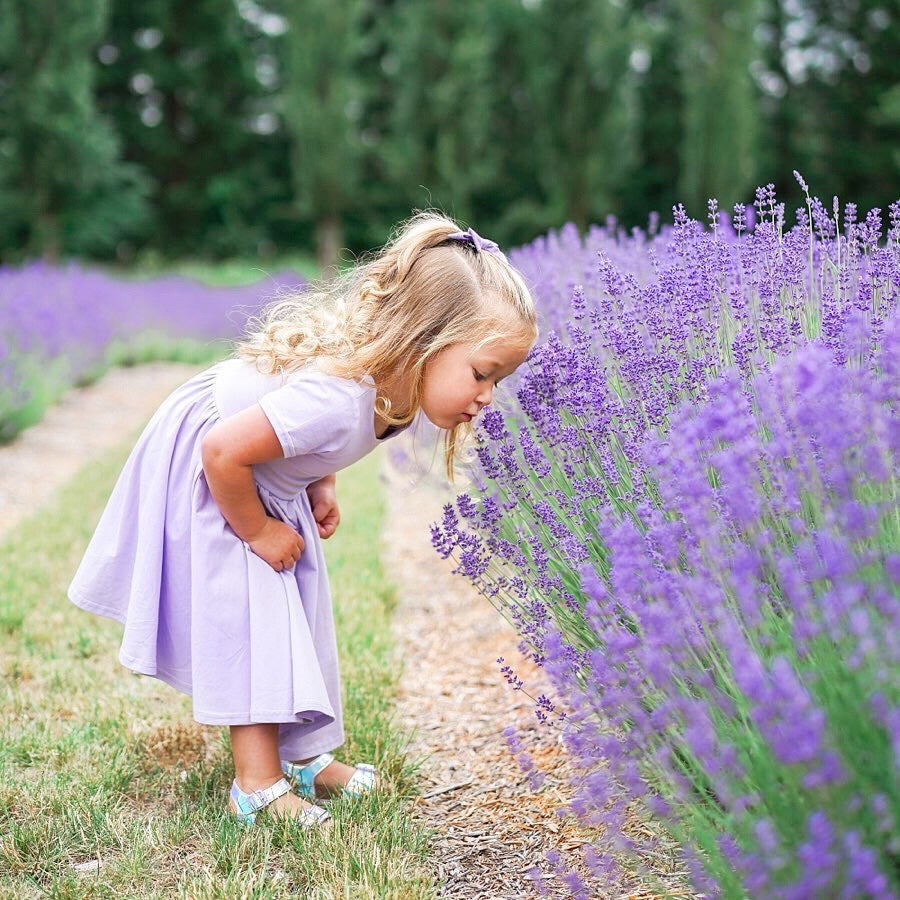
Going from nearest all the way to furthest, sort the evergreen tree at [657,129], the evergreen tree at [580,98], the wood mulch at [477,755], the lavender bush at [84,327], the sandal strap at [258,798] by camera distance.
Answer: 1. the wood mulch at [477,755]
2. the sandal strap at [258,798]
3. the lavender bush at [84,327]
4. the evergreen tree at [580,98]
5. the evergreen tree at [657,129]

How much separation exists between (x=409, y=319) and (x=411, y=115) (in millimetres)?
16445

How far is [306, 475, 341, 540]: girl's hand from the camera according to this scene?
2.30 meters

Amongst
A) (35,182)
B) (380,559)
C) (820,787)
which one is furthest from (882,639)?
(35,182)

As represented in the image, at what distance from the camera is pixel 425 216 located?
230 cm

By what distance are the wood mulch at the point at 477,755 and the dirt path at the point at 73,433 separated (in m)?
2.06

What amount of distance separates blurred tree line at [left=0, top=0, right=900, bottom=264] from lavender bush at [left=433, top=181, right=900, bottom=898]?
532 inches

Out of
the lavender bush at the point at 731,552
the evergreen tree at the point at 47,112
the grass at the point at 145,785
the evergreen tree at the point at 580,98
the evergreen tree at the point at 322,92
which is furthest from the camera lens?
the evergreen tree at the point at 322,92

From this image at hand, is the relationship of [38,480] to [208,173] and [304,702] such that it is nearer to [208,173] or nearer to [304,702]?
[304,702]

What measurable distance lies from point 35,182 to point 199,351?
6.96 meters

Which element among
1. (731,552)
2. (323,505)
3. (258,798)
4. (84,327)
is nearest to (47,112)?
(84,327)

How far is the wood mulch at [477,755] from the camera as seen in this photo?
183 cm

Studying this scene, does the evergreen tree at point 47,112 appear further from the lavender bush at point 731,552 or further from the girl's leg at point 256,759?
the girl's leg at point 256,759

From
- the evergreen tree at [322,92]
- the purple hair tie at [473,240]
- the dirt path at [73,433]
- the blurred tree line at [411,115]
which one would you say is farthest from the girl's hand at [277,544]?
the evergreen tree at [322,92]

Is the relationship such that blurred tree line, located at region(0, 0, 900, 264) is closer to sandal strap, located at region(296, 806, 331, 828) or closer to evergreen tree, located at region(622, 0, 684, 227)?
evergreen tree, located at region(622, 0, 684, 227)
